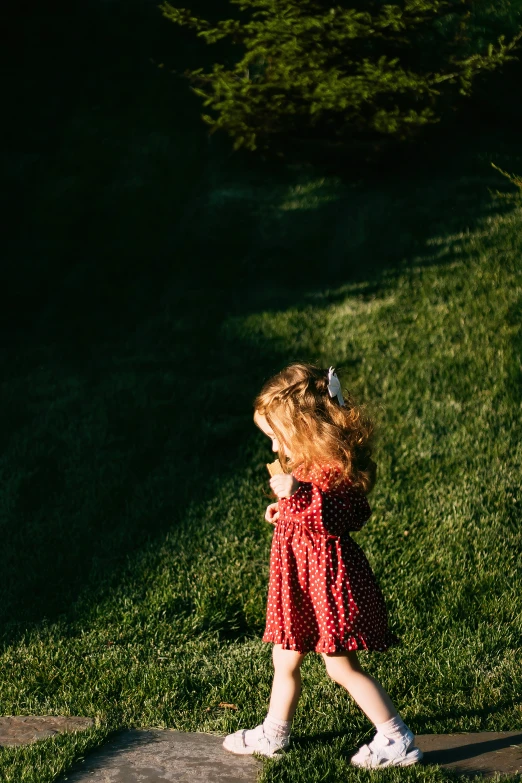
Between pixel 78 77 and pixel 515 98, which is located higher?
pixel 78 77

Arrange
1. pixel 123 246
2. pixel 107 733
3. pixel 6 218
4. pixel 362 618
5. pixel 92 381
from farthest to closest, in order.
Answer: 1. pixel 6 218
2. pixel 123 246
3. pixel 92 381
4. pixel 107 733
5. pixel 362 618

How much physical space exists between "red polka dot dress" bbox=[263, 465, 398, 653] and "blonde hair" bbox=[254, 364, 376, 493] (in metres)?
0.05

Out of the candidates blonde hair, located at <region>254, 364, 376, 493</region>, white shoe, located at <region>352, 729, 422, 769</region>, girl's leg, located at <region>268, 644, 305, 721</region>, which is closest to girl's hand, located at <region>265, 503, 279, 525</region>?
blonde hair, located at <region>254, 364, 376, 493</region>

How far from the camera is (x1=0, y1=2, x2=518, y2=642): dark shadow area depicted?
5668 millimetres

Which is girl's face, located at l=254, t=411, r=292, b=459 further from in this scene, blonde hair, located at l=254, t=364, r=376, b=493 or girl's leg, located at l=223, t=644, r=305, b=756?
girl's leg, located at l=223, t=644, r=305, b=756

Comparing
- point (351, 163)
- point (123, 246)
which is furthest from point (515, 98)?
point (123, 246)

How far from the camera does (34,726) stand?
136 inches

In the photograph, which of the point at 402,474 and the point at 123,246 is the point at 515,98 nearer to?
the point at 123,246

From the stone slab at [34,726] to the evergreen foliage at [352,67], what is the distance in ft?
21.2

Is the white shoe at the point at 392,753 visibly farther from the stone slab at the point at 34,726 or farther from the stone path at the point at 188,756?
the stone slab at the point at 34,726

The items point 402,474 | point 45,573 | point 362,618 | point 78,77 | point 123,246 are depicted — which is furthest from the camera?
point 78,77

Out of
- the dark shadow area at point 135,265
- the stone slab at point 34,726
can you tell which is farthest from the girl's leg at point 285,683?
the dark shadow area at point 135,265

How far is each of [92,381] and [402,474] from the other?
2754mm

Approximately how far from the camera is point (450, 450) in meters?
5.69
